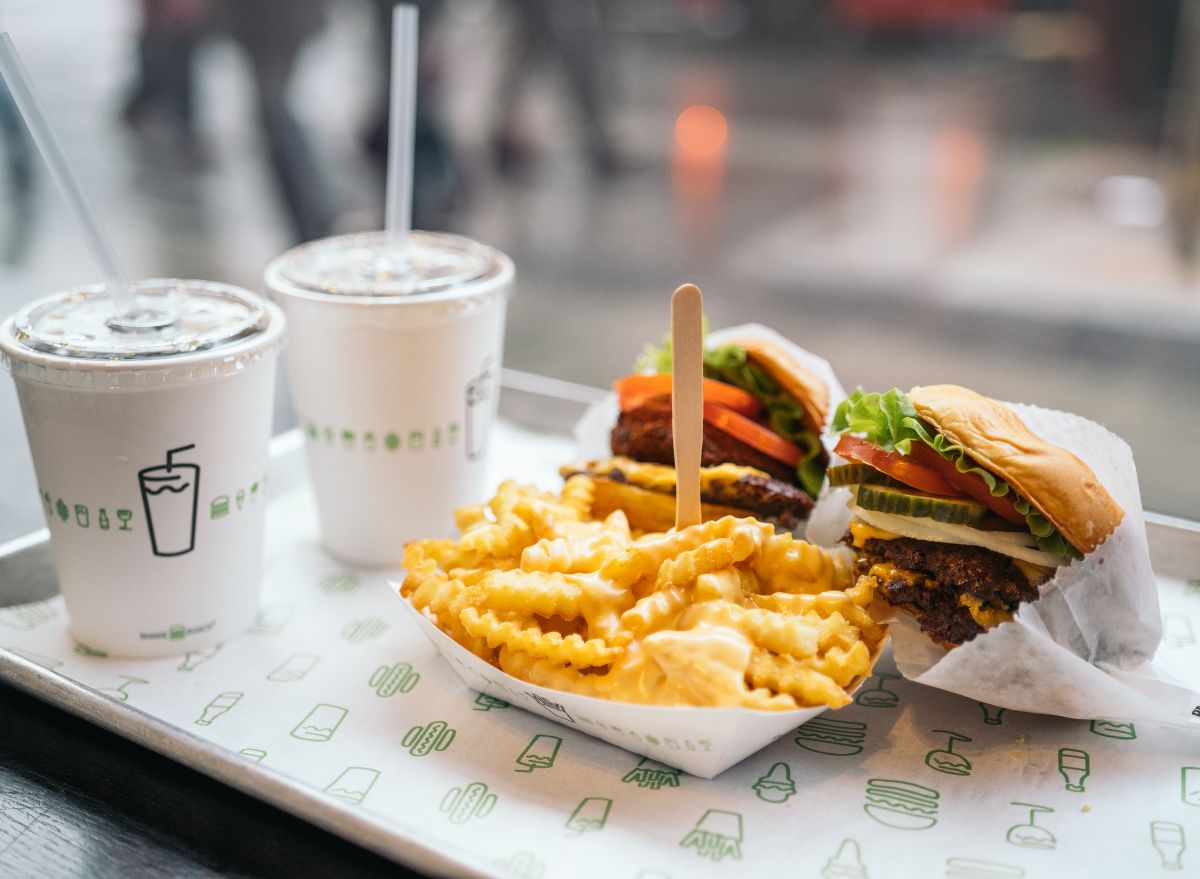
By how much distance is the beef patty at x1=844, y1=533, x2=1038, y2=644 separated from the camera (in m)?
1.48

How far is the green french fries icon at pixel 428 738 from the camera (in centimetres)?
148

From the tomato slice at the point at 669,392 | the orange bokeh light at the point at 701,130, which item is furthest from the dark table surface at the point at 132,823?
the orange bokeh light at the point at 701,130

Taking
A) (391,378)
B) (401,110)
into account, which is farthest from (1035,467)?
(401,110)

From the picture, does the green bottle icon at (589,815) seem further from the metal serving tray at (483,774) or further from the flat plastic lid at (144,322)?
the flat plastic lid at (144,322)

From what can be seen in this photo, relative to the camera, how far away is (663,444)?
1.87m

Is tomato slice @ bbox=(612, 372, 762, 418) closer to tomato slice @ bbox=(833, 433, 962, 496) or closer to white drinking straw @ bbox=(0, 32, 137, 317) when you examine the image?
tomato slice @ bbox=(833, 433, 962, 496)

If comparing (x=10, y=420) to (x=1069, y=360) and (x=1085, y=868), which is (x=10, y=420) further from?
(x=1069, y=360)

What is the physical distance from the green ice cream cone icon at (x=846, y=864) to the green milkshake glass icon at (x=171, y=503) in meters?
0.98

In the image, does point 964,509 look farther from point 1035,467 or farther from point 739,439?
point 739,439

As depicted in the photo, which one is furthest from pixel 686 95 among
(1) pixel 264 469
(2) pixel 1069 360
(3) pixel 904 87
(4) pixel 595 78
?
(1) pixel 264 469

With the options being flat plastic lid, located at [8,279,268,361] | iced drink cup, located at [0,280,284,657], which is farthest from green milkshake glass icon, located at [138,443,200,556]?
flat plastic lid, located at [8,279,268,361]

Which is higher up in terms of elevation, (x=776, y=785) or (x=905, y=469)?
(x=905, y=469)

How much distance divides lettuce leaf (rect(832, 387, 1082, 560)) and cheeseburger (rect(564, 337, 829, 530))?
0.22 meters

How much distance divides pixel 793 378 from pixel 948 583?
1.66ft
